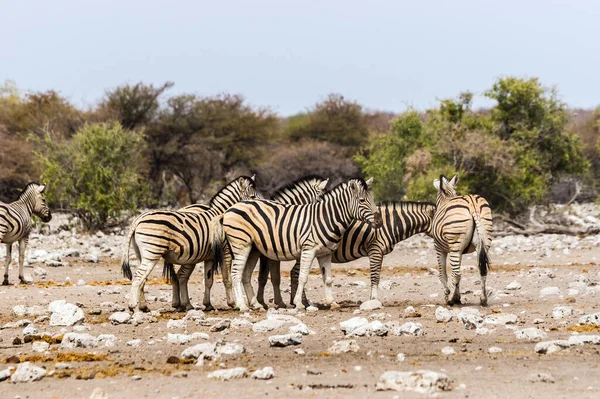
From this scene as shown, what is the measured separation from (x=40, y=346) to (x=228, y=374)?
8.12 ft

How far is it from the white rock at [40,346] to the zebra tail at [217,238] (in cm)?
339

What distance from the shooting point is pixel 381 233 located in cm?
1236

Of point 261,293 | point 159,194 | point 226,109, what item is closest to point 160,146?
point 159,194

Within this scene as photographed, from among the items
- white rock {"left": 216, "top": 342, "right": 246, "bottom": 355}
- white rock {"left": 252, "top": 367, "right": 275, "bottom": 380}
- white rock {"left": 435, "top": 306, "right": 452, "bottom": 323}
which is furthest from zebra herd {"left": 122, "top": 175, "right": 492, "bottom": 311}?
white rock {"left": 252, "top": 367, "right": 275, "bottom": 380}

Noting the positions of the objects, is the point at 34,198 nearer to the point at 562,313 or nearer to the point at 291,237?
the point at 291,237

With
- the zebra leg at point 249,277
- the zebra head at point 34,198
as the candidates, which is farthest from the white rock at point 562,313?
the zebra head at point 34,198

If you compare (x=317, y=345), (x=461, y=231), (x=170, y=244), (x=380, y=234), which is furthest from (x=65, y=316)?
(x=461, y=231)

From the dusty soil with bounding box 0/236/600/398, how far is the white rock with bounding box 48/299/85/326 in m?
0.16

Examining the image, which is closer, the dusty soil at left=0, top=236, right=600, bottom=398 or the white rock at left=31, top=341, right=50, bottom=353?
the dusty soil at left=0, top=236, right=600, bottom=398

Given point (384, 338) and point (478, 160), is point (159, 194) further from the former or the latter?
point (384, 338)

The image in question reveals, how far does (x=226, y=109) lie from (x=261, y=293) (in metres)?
29.4

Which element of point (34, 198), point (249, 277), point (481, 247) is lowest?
point (249, 277)

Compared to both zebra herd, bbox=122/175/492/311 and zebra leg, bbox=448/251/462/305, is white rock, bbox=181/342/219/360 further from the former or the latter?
zebra leg, bbox=448/251/462/305

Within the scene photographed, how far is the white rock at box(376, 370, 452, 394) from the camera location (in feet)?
21.2
